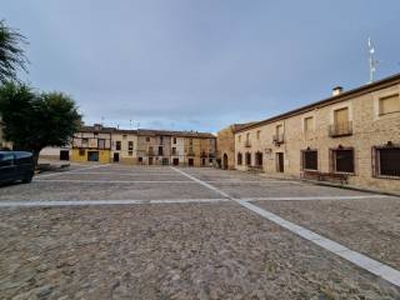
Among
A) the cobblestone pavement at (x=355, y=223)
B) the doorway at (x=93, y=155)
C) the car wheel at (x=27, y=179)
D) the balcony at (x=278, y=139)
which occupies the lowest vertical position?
the cobblestone pavement at (x=355, y=223)

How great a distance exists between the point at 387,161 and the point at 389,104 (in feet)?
9.77

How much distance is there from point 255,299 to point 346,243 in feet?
8.43

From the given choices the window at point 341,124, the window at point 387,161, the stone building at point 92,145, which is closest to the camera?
the window at point 387,161

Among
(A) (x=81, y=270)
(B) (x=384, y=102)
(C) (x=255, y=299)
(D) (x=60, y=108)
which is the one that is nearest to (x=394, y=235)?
(C) (x=255, y=299)

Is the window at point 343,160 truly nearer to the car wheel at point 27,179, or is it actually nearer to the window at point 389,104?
the window at point 389,104

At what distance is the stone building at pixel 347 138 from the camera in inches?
446

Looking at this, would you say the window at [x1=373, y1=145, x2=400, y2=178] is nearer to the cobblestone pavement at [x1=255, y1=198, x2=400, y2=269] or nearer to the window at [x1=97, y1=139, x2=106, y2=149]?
the cobblestone pavement at [x1=255, y1=198, x2=400, y2=269]

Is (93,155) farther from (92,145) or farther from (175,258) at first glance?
(175,258)

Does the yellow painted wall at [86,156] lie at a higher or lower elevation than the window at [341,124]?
lower

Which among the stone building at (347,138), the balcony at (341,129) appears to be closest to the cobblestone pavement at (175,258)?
the stone building at (347,138)

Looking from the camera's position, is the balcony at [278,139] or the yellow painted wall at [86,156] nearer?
the balcony at [278,139]

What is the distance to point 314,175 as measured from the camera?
15914 millimetres

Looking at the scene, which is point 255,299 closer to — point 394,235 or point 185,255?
point 185,255

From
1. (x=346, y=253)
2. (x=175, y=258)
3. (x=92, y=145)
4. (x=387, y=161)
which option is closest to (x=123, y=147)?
(x=92, y=145)
